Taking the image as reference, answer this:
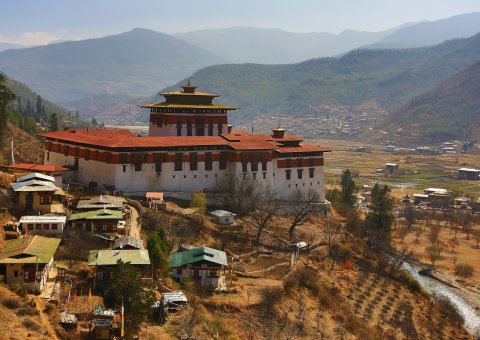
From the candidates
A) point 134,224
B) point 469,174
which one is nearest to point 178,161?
point 134,224

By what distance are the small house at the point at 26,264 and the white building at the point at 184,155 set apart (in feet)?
81.3

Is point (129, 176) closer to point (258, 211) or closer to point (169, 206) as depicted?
point (169, 206)

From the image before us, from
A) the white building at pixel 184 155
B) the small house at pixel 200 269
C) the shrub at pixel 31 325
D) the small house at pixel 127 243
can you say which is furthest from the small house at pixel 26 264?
the white building at pixel 184 155

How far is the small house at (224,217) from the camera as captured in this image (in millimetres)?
68775

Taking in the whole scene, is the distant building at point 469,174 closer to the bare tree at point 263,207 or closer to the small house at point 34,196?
the bare tree at point 263,207

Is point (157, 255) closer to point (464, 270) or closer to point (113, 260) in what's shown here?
point (113, 260)

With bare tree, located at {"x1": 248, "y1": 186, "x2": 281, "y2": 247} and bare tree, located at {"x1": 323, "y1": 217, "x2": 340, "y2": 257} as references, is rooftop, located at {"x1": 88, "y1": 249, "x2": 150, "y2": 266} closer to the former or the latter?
bare tree, located at {"x1": 248, "y1": 186, "x2": 281, "y2": 247}

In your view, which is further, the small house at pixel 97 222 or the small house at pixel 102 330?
the small house at pixel 97 222

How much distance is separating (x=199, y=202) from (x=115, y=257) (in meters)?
23.5

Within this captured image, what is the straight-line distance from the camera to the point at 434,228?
111 meters

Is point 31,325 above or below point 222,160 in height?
below

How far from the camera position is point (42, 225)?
50781mm

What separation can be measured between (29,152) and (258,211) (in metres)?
35.3

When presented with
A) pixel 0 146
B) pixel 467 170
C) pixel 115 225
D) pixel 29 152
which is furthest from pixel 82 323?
pixel 467 170
